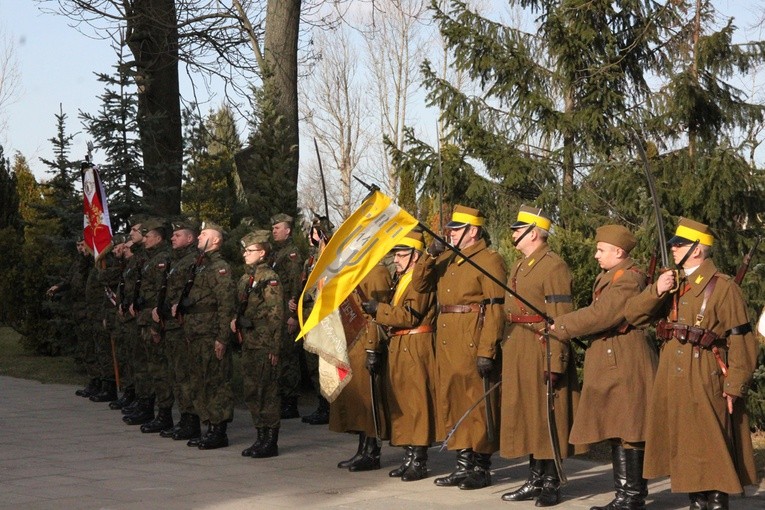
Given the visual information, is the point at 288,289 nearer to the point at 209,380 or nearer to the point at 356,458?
the point at 209,380

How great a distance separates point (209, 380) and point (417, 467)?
2650 mm

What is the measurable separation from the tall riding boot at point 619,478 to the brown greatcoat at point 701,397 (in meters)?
0.24

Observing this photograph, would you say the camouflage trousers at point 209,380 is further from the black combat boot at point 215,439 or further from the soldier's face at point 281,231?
the soldier's face at point 281,231

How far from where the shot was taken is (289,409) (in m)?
13.4

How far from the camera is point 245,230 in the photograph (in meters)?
15.2

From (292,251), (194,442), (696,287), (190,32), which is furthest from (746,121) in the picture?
(190,32)

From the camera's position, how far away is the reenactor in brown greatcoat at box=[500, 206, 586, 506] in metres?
8.51

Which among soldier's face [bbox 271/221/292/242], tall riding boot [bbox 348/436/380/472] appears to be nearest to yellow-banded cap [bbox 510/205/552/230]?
tall riding boot [bbox 348/436/380/472]

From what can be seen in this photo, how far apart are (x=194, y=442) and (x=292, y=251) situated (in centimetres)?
272

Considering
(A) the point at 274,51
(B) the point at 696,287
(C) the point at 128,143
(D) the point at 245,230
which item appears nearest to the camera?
(B) the point at 696,287

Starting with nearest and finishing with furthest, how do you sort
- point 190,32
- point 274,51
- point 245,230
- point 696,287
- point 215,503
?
point 696,287
point 215,503
point 245,230
point 274,51
point 190,32

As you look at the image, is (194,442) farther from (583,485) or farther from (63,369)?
(63,369)

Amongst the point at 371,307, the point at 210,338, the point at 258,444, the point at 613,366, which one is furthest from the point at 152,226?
the point at 613,366

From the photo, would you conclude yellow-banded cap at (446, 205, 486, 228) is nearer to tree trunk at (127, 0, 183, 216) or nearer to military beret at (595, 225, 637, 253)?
military beret at (595, 225, 637, 253)
